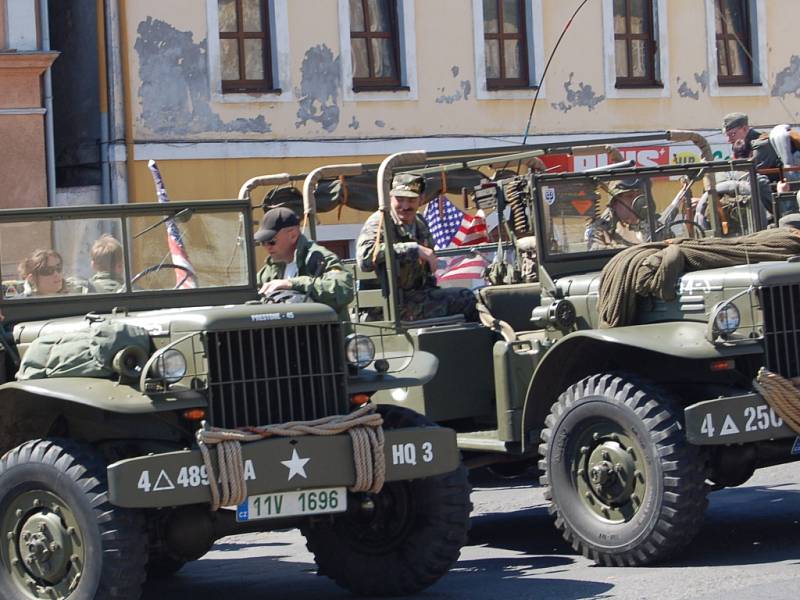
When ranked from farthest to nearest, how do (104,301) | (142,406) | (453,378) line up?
(453,378)
(104,301)
(142,406)

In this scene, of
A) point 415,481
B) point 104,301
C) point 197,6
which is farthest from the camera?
point 197,6

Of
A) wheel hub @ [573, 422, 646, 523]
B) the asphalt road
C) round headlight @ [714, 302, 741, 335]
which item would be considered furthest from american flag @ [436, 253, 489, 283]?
round headlight @ [714, 302, 741, 335]

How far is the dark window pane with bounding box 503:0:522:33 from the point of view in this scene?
2116 cm

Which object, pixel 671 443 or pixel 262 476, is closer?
pixel 262 476

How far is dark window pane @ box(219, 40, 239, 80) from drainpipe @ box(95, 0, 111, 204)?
136cm

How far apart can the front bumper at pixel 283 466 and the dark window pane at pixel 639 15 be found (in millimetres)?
15304

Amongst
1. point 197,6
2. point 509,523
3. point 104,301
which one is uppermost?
point 197,6

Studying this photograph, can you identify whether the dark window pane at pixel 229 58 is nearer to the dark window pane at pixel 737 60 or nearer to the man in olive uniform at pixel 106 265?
the dark window pane at pixel 737 60

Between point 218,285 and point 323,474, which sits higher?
point 218,285

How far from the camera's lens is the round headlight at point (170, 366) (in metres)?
7.00

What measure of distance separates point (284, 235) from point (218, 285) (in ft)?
1.39

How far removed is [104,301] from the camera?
838 cm

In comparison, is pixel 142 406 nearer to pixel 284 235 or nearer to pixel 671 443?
pixel 284 235

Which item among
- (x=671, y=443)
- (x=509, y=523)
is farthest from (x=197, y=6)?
(x=671, y=443)
